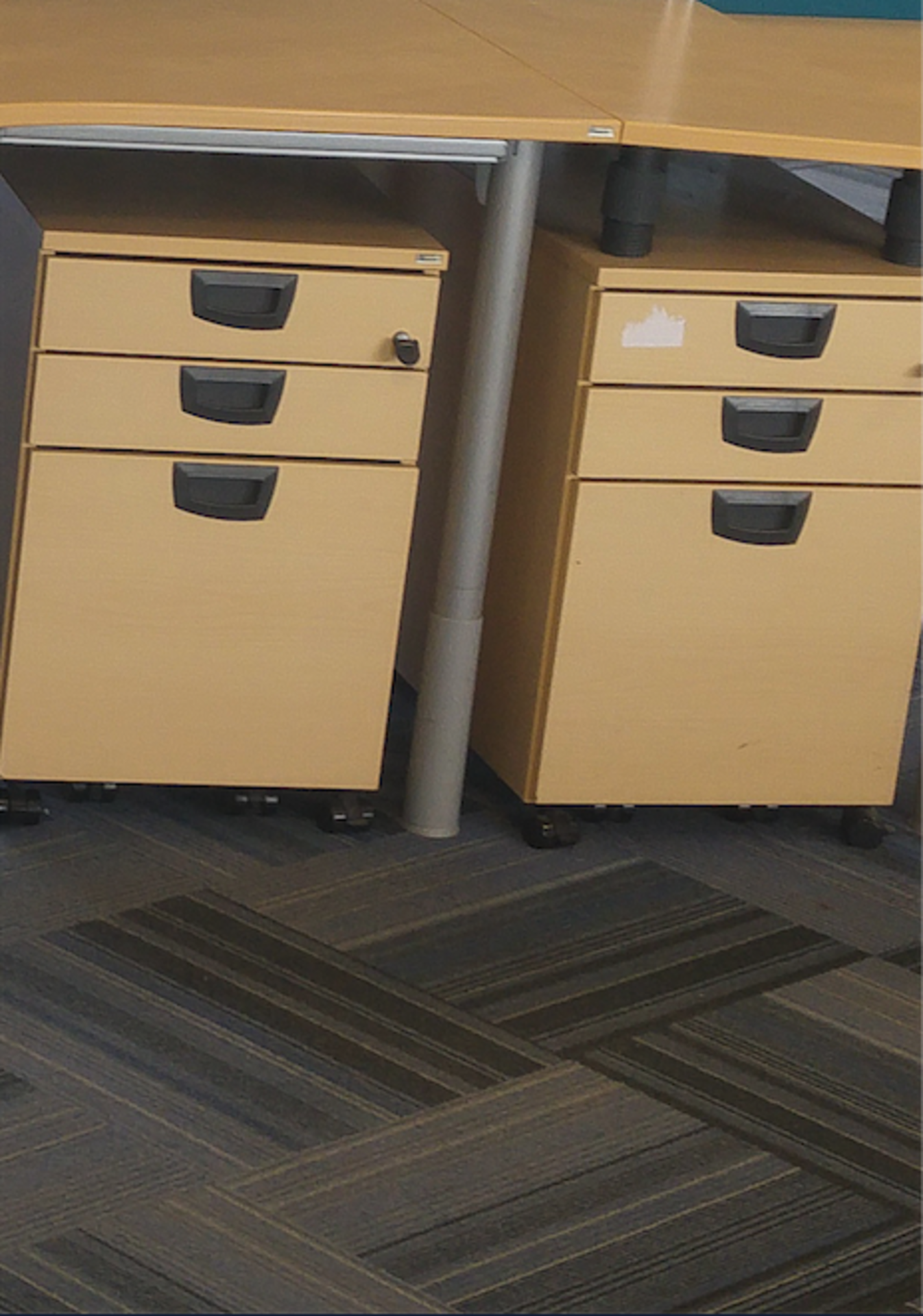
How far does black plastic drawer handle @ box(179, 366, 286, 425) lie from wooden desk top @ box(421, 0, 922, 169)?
464 millimetres

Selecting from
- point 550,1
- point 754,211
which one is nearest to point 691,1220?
point 754,211

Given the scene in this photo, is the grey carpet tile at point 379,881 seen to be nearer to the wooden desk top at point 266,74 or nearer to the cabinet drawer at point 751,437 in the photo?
the cabinet drawer at point 751,437

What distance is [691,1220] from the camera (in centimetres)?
187

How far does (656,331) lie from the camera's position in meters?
2.26

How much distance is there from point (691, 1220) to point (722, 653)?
2.50 ft

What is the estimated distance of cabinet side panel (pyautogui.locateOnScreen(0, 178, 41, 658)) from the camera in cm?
222

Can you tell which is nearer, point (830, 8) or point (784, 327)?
point (784, 327)

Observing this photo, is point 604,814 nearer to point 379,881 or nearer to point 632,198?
point 379,881

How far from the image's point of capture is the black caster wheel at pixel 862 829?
8.42 ft

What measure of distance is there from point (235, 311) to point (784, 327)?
2.01 feet

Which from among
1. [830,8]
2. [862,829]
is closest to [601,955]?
[862,829]

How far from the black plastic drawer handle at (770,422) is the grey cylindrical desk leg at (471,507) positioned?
0.84ft

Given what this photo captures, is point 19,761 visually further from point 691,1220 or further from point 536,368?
point 691,1220

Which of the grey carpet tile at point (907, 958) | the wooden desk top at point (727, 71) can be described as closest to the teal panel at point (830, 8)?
the wooden desk top at point (727, 71)
